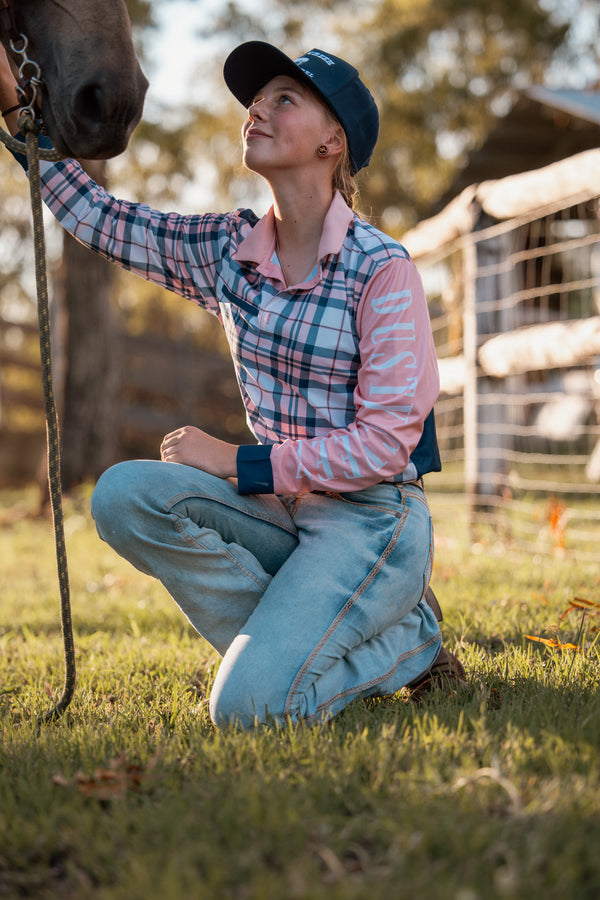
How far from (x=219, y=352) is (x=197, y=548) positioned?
10809mm

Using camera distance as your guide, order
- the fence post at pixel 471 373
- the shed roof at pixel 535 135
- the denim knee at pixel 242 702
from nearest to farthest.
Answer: the denim knee at pixel 242 702, the fence post at pixel 471 373, the shed roof at pixel 535 135

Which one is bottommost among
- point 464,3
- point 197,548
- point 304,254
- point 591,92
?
point 197,548

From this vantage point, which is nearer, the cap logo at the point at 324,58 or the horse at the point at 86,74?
the horse at the point at 86,74

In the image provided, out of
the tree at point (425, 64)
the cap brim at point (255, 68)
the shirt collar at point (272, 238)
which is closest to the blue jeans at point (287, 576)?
the shirt collar at point (272, 238)

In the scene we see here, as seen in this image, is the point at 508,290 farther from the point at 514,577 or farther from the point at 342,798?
the point at 342,798

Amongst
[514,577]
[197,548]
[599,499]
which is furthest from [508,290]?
[197,548]

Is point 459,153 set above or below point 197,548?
above

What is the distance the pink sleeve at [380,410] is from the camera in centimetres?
220

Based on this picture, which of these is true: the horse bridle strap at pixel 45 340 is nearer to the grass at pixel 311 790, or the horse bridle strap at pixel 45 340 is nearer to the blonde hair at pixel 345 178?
the grass at pixel 311 790

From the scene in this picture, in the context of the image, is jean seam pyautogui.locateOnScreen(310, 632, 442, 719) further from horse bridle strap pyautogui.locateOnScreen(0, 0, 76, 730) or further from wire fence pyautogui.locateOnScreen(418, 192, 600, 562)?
wire fence pyautogui.locateOnScreen(418, 192, 600, 562)

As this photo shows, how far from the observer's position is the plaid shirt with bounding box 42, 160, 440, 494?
7.27ft

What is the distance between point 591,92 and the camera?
35.4 ft

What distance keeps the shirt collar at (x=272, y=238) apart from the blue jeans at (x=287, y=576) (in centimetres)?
60

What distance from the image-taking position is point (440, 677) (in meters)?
2.28
